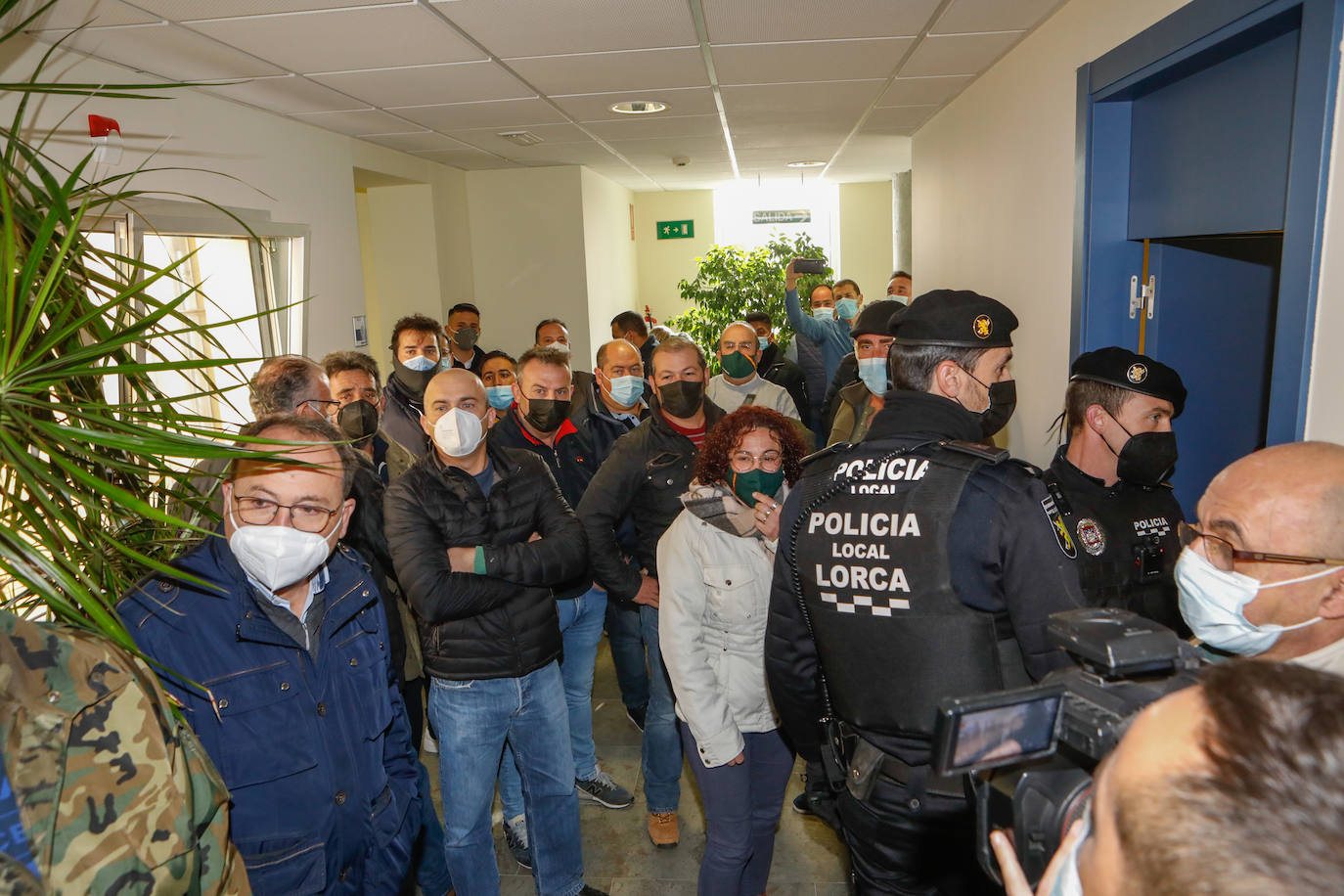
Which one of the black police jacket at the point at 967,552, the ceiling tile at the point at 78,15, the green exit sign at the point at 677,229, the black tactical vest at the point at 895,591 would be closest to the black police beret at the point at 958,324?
the black police jacket at the point at 967,552

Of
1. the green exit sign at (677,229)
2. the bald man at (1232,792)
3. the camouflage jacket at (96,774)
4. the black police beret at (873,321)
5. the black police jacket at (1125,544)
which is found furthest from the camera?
the green exit sign at (677,229)

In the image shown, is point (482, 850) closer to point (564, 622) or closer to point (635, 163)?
point (564, 622)

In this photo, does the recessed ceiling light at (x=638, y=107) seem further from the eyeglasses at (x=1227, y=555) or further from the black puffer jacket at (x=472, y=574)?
the eyeglasses at (x=1227, y=555)

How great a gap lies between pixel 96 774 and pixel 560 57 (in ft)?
11.4

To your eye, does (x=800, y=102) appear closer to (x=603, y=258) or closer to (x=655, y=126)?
(x=655, y=126)

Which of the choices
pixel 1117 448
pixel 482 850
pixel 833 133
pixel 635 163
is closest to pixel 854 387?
pixel 1117 448

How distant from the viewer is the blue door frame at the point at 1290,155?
5.83 feet

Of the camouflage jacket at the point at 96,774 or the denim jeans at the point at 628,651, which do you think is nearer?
the camouflage jacket at the point at 96,774

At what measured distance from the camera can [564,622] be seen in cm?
303

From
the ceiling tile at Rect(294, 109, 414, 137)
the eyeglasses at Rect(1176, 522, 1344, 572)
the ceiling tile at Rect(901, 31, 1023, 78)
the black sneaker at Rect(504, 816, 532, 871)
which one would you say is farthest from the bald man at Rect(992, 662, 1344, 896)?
the ceiling tile at Rect(294, 109, 414, 137)

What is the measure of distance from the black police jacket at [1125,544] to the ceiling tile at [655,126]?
4.03 m

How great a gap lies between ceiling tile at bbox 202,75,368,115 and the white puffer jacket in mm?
3211

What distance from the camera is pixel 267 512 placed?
1644 mm

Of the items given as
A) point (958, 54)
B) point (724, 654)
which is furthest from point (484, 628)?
point (958, 54)
